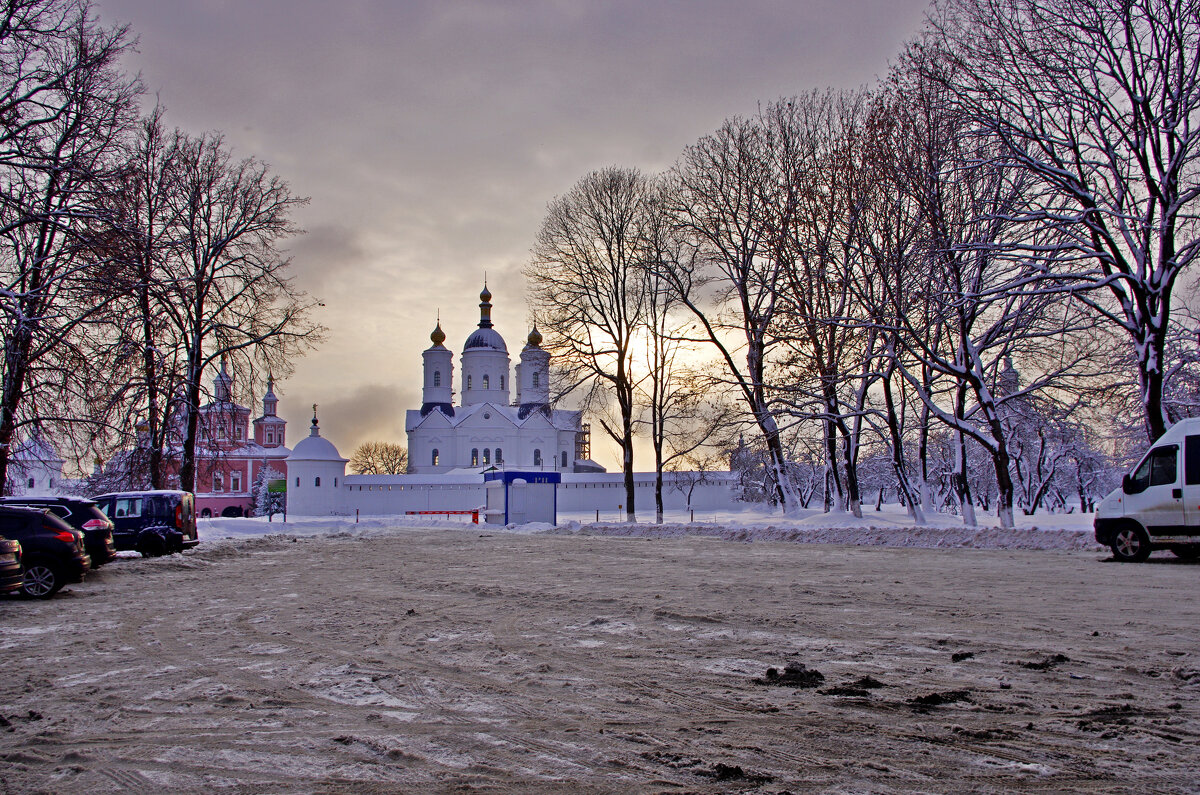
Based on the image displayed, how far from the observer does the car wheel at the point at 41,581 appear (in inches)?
479

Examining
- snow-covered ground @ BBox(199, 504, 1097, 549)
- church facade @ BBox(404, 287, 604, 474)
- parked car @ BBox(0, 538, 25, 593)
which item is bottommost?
snow-covered ground @ BBox(199, 504, 1097, 549)

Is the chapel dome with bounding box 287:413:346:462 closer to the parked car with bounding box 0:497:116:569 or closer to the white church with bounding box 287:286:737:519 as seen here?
the white church with bounding box 287:286:737:519

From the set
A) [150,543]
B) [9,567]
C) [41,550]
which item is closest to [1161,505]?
[9,567]

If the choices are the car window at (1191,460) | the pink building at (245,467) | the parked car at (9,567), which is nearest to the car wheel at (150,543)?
the parked car at (9,567)

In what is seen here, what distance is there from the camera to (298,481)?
186 ft

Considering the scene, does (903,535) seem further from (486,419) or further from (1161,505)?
(486,419)

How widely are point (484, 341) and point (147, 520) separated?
2392 inches

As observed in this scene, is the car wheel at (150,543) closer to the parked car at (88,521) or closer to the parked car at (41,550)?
the parked car at (88,521)

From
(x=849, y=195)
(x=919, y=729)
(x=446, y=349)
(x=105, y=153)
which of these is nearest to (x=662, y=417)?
(x=849, y=195)

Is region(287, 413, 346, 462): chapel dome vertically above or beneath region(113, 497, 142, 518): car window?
above

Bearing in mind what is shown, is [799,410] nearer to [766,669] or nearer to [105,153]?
[105,153]

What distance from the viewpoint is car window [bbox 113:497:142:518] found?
1989 centimetres

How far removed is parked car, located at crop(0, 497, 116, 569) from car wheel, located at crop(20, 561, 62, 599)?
300cm

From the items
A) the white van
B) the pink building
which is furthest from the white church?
the white van
